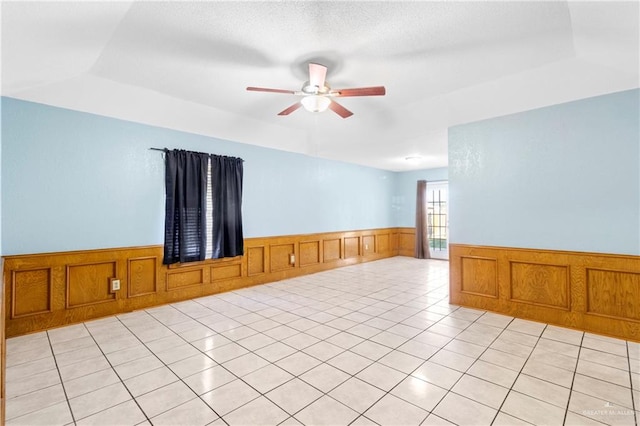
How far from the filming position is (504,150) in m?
3.78

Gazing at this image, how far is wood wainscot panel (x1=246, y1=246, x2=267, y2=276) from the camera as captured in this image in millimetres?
5223

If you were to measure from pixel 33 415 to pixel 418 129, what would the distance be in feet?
16.1

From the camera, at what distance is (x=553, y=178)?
135 inches

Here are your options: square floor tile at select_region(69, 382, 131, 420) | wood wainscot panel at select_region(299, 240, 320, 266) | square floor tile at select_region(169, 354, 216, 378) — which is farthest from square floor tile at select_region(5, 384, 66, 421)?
wood wainscot panel at select_region(299, 240, 320, 266)

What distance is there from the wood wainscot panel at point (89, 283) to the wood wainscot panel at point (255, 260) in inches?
78.0

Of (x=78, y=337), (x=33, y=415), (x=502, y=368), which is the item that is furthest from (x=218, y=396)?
(x=502, y=368)

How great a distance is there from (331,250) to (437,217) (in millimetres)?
3428

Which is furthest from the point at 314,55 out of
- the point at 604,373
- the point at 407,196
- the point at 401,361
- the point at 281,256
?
the point at 407,196

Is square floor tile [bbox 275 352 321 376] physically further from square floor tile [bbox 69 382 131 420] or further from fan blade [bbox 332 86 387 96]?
fan blade [bbox 332 86 387 96]

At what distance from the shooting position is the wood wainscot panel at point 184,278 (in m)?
4.30

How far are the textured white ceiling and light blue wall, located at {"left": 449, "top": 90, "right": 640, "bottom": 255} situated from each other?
0.23 meters

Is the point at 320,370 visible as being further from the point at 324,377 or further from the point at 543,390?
the point at 543,390

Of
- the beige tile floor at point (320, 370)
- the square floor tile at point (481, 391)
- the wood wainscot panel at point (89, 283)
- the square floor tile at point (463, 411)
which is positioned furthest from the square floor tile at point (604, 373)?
the wood wainscot panel at point (89, 283)

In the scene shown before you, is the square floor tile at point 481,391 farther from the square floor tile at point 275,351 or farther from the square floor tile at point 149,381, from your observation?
the square floor tile at point 149,381
